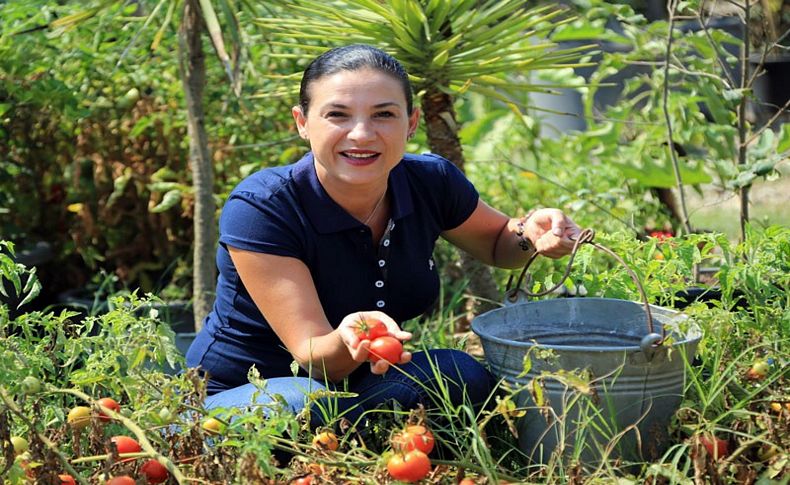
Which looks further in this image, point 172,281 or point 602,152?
point 602,152

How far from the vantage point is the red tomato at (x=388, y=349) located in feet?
6.22

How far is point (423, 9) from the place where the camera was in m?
3.01

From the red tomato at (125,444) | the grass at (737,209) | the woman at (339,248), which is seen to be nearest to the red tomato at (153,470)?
the red tomato at (125,444)

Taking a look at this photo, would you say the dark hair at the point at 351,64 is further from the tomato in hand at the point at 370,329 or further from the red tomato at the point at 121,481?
the red tomato at the point at 121,481

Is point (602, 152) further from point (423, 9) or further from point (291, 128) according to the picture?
point (423, 9)

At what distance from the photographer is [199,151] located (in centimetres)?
330

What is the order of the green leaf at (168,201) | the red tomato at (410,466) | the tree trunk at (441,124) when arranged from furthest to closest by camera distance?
the green leaf at (168,201) < the tree trunk at (441,124) < the red tomato at (410,466)

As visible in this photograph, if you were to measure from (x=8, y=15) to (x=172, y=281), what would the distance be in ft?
3.87

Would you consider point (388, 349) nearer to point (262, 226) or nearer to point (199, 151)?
point (262, 226)

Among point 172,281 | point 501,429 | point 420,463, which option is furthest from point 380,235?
point 172,281

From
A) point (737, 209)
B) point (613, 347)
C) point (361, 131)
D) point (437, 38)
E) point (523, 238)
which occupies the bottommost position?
point (737, 209)

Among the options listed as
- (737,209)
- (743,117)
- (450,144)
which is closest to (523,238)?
(450,144)

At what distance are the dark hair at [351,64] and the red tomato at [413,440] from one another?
Answer: 78 centimetres

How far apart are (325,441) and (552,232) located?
732 mm
